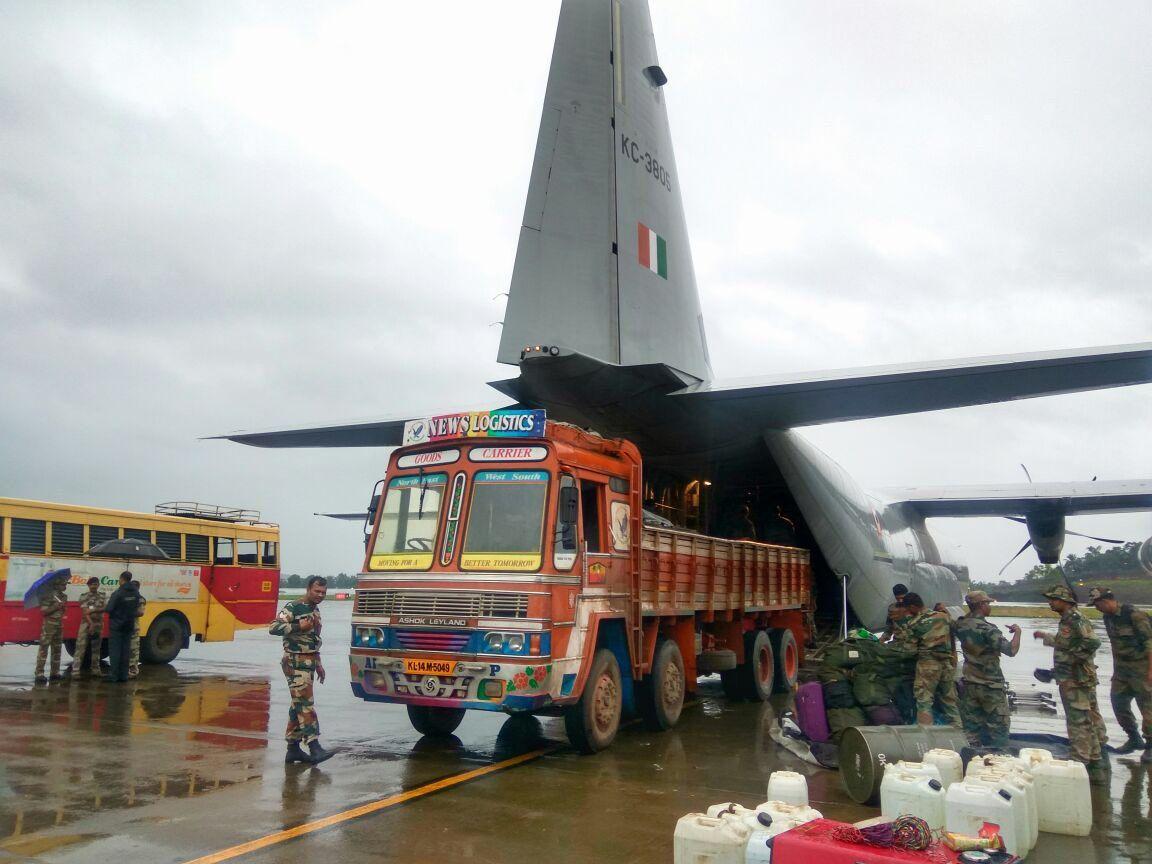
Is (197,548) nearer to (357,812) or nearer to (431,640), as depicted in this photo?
(431,640)

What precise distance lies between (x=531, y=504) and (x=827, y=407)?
19.4 feet

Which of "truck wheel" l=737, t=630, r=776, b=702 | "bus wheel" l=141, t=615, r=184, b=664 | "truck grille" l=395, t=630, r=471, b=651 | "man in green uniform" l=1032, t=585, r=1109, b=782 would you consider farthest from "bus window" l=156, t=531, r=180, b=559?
"man in green uniform" l=1032, t=585, r=1109, b=782

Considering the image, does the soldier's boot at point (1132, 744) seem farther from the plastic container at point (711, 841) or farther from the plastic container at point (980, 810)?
the plastic container at point (711, 841)

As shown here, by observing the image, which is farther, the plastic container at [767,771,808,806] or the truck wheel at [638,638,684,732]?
the truck wheel at [638,638,684,732]

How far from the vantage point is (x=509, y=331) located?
1117 cm

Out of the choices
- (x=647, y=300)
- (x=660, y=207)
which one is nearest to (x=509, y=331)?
(x=647, y=300)

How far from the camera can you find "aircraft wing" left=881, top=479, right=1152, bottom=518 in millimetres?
18547

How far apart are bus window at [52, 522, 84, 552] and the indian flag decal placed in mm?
10534

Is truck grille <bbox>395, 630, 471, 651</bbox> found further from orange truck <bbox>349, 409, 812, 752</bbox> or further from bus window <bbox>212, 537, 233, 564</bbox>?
bus window <bbox>212, 537, 233, 564</bbox>

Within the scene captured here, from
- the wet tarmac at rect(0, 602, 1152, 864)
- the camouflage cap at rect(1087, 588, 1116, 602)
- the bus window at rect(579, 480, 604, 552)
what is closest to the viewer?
the wet tarmac at rect(0, 602, 1152, 864)

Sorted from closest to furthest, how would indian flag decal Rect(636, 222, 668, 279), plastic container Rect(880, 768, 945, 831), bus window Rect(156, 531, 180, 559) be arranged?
plastic container Rect(880, 768, 945, 831)
indian flag decal Rect(636, 222, 668, 279)
bus window Rect(156, 531, 180, 559)

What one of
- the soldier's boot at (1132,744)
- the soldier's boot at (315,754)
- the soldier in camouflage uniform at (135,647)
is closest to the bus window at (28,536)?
the soldier in camouflage uniform at (135,647)

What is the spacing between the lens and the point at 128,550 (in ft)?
45.6

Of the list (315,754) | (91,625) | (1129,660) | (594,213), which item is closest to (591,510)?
(315,754)
